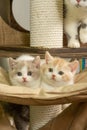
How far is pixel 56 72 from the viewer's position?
122cm

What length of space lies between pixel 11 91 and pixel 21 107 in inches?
17.5

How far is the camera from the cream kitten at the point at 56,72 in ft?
3.99

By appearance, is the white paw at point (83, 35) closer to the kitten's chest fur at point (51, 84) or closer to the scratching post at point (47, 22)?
the scratching post at point (47, 22)

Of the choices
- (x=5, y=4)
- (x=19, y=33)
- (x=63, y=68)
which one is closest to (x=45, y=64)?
(x=63, y=68)

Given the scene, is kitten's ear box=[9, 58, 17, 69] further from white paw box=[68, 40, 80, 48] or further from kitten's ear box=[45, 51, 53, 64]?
white paw box=[68, 40, 80, 48]

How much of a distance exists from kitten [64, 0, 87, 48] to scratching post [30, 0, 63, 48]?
0.17 ft

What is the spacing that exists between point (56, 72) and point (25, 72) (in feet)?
0.41

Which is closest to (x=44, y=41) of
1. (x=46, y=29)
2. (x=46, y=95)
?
(x=46, y=29)

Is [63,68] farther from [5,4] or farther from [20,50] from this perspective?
[5,4]

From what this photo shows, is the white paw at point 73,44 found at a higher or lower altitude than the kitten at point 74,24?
lower

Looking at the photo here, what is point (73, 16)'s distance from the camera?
1.42 metres

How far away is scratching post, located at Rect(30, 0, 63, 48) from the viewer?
Result: 53.3 inches

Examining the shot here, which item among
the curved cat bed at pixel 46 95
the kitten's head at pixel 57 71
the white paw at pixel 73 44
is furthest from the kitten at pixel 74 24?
the curved cat bed at pixel 46 95

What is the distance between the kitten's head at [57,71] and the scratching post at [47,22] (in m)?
0.15
